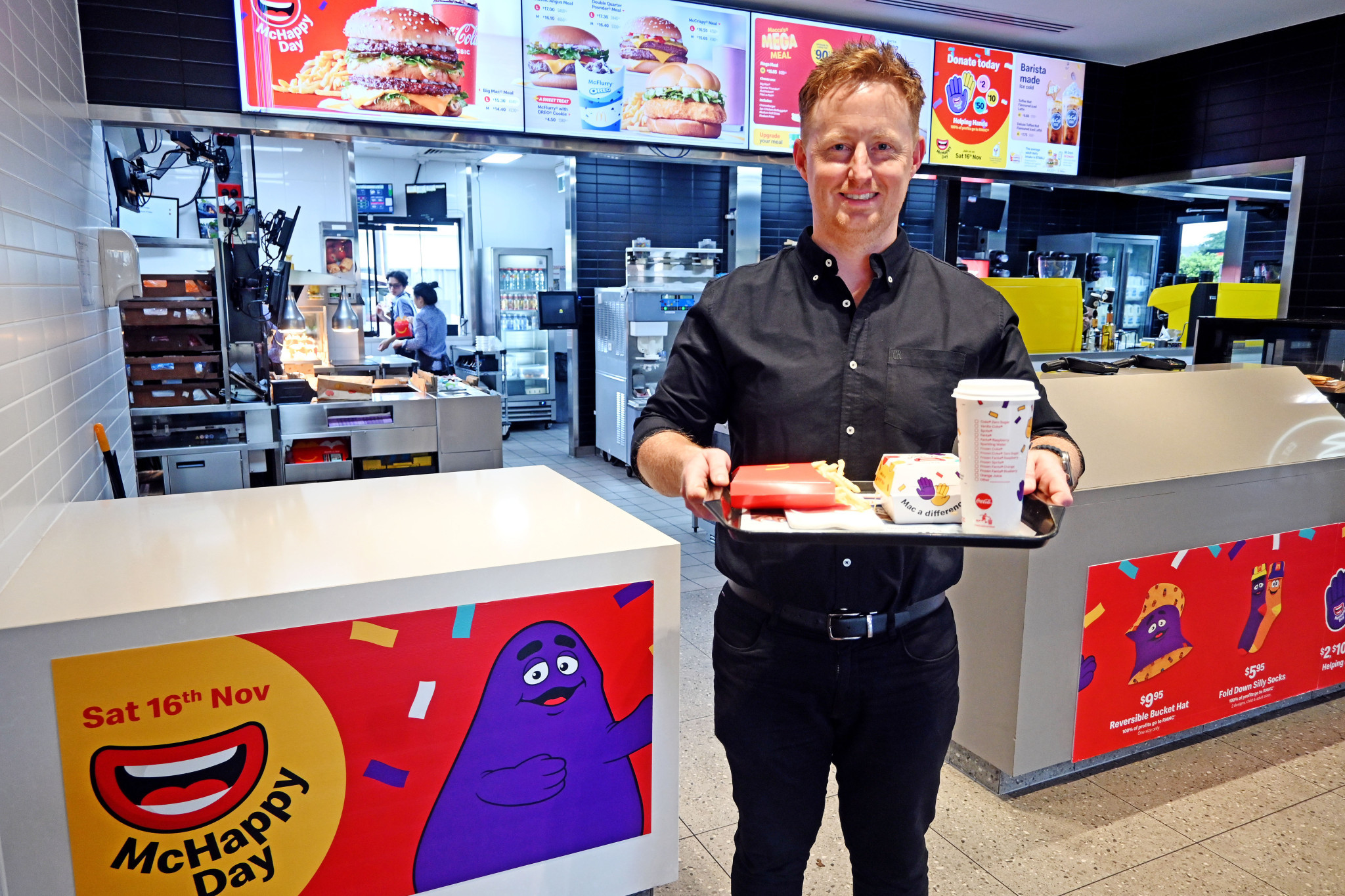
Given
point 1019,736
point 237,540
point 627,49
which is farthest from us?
point 627,49

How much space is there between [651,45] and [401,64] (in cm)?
141

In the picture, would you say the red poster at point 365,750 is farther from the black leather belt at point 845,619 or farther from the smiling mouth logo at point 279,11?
the smiling mouth logo at point 279,11

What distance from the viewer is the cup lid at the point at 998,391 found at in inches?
47.3

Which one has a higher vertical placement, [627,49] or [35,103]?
[627,49]

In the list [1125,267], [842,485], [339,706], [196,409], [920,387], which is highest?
[1125,267]

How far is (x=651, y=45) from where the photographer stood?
4.90m

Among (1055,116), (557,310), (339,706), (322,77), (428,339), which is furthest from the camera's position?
(428,339)

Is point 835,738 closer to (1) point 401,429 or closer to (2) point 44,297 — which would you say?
(2) point 44,297

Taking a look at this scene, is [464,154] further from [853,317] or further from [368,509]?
[853,317]

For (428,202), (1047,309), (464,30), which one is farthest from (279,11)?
(428,202)

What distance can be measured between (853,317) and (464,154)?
10.4 meters

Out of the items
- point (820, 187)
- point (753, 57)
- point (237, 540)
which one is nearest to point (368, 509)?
point (237, 540)

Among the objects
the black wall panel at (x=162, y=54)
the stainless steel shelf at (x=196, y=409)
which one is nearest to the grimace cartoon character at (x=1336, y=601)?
the stainless steel shelf at (x=196, y=409)

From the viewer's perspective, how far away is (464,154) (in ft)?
35.9
